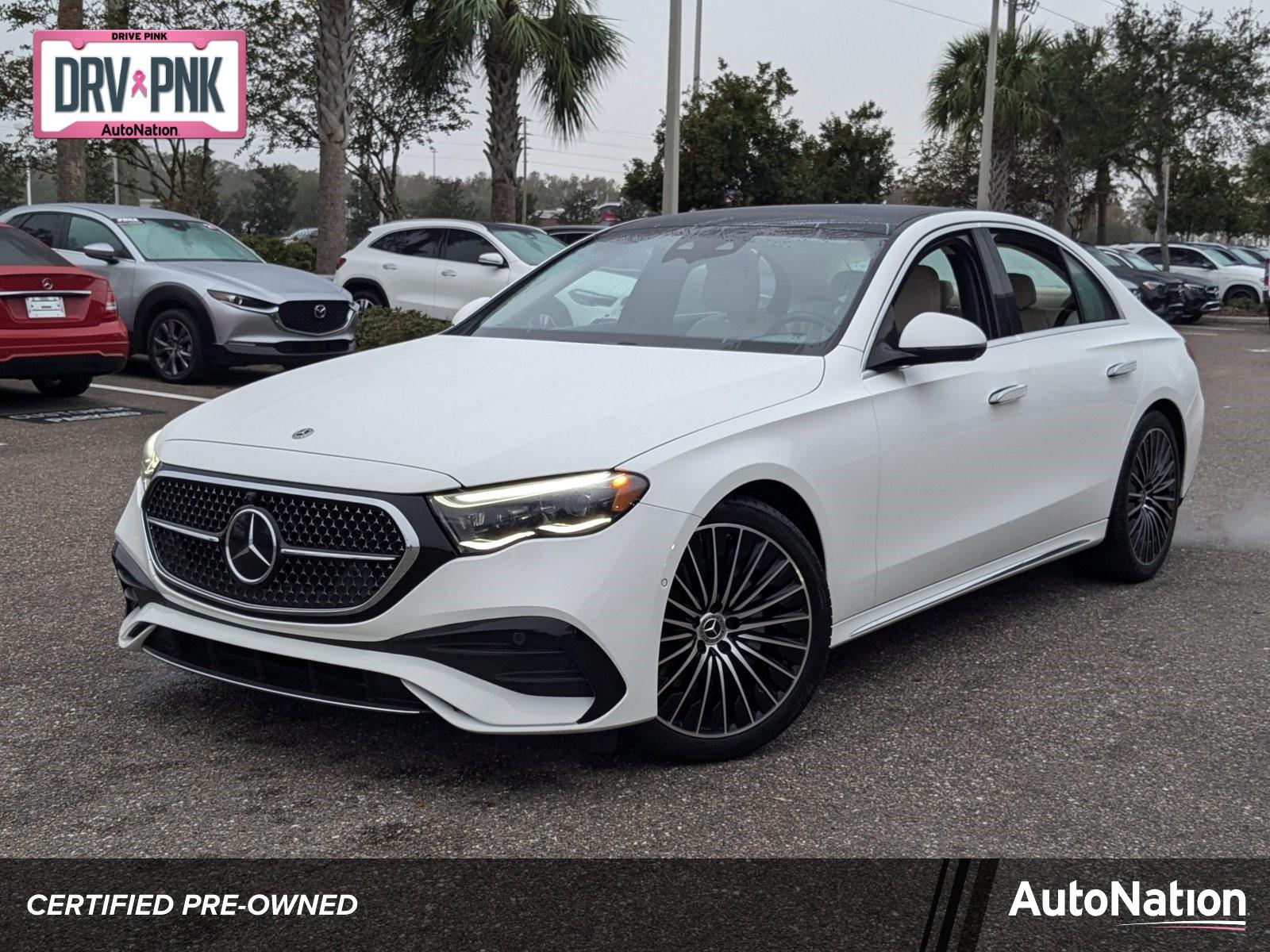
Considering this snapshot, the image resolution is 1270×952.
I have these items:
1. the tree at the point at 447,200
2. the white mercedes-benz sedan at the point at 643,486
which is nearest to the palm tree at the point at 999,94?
the white mercedes-benz sedan at the point at 643,486

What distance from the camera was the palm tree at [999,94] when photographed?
37.5m

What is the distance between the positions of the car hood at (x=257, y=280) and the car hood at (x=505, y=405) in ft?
27.4

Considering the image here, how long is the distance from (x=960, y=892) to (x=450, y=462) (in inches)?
61.5

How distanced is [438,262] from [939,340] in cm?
1231

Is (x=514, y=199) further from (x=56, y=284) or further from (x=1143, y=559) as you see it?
(x=1143, y=559)

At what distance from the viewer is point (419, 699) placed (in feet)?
11.6

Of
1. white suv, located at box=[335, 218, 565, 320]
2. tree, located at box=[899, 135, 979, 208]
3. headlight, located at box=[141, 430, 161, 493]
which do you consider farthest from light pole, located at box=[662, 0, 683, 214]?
tree, located at box=[899, 135, 979, 208]

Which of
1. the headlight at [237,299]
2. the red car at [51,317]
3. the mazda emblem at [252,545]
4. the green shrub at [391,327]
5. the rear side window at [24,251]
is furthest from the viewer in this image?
the green shrub at [391,327]

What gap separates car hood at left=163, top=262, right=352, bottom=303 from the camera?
1266 cm

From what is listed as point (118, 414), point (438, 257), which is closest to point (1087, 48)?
point (438, 257)

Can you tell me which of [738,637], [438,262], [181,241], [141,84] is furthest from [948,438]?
[141,84]

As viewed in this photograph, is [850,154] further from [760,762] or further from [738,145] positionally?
[760,762]

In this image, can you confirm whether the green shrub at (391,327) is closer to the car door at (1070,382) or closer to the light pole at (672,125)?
the light pole at (672,125)

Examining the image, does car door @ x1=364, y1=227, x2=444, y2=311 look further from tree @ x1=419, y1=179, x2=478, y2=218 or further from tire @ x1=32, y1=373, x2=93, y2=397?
tree @ x1=419, y1=179, x2=478, y2=218
